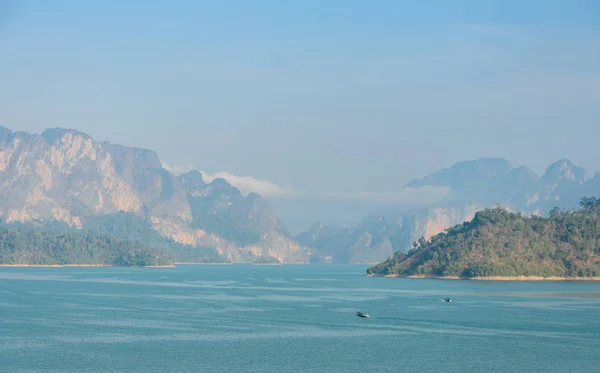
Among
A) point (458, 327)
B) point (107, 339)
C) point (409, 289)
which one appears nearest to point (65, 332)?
point (107, 339)

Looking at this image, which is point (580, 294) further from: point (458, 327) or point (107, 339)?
point (107, 339)

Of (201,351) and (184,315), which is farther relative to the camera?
(184,315)

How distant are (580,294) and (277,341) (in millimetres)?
94896

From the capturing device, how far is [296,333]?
347 feet

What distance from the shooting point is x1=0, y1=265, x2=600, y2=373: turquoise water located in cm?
8288

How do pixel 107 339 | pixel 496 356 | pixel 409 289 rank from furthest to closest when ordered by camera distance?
pixel 409 289 → pixel 107 339 → pixel 496 356

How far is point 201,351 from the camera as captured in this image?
8931 centimetres

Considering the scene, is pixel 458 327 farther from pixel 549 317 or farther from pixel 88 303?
pixel 88 303

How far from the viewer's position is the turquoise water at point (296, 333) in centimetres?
8288

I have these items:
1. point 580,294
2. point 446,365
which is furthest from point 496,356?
point 580,294

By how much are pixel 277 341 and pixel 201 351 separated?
11.6 m

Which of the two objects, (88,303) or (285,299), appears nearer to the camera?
(88,303)

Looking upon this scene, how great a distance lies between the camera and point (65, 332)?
340 feet


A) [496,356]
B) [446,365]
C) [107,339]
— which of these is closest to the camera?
[446,365]
